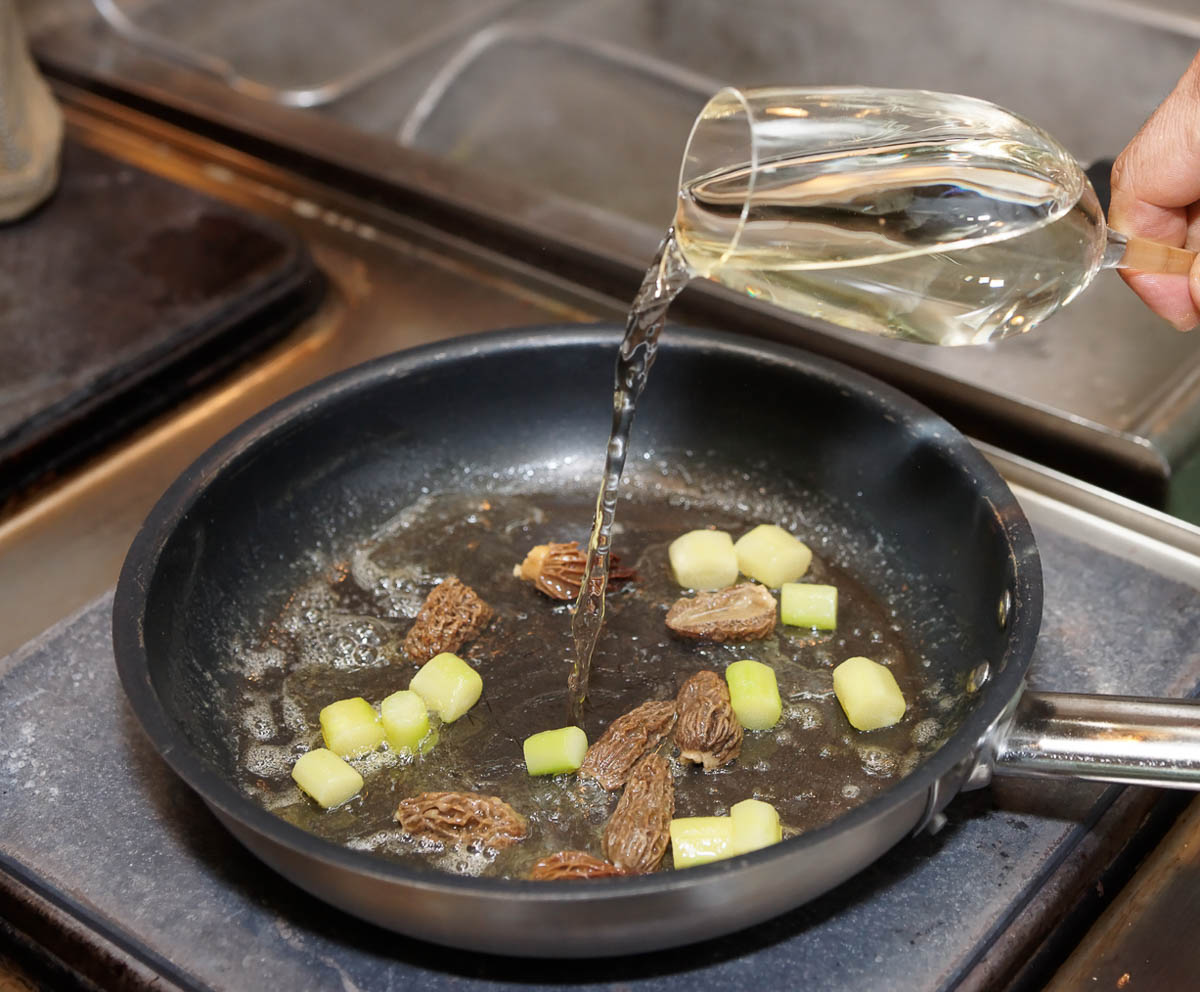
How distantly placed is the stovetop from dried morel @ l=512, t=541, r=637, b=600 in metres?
0.36

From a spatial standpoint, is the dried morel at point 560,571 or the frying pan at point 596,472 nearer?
the frying pan at point 596,472

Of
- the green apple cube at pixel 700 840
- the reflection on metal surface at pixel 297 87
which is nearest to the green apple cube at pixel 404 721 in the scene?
the green apple cube at pixel 700 840

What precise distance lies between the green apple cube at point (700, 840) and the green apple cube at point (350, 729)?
264 millimetres

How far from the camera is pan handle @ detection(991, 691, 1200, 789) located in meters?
0.86

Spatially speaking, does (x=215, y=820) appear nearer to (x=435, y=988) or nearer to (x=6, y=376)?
(x=435, y=988)

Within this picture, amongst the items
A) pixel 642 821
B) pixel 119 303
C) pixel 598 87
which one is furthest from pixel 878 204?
pixel 598 87

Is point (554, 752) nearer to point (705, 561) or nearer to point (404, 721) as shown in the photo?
point (404, 721)

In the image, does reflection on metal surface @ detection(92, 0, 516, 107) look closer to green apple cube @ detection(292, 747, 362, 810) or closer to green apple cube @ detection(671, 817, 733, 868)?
green apple cube @ detection(292, 747, 362, 810)

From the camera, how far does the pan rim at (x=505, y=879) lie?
75 centimetres

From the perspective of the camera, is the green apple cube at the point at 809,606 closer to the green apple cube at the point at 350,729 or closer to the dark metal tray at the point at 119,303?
the green apple cube at the point at 350,729

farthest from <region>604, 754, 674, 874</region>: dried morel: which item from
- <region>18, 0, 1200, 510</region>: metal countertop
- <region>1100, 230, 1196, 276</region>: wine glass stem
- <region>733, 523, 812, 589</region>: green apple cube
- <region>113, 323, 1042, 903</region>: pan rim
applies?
<region>18, 0, 1200, 510</region>: metal countertop

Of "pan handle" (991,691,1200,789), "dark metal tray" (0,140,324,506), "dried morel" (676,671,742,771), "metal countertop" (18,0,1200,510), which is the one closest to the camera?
"pan handle" (991,691,1200,789)

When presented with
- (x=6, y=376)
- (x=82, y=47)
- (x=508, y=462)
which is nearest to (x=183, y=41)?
(x=82, y=47)

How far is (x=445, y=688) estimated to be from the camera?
104 cm
